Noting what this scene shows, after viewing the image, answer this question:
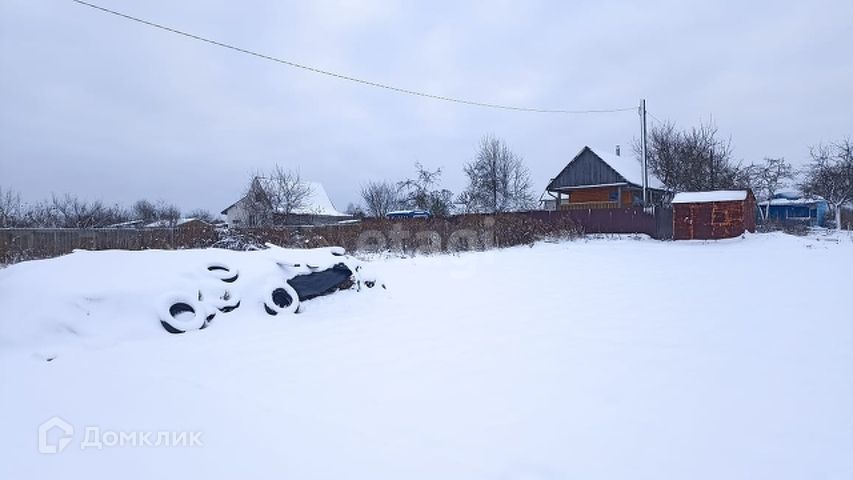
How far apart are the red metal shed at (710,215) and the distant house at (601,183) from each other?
9293mm

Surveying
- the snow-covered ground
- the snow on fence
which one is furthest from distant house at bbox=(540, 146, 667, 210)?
the snow-covered ground

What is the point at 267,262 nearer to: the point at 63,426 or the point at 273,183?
the point at 63,426

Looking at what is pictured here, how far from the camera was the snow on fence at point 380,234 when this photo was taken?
→ 1203cm

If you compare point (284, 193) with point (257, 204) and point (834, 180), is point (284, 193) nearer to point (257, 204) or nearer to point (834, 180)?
point (257, 204)

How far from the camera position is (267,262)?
5.87 metres

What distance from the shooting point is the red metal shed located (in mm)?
16438

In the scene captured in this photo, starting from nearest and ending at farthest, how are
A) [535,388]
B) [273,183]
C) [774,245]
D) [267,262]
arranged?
[535,388]
[267,262]
[774,245]
[273,183]

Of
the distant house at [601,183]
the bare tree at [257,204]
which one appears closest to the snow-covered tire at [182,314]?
the bare tree at [257,204]

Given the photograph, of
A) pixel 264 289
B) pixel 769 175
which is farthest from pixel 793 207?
pixel 264 289

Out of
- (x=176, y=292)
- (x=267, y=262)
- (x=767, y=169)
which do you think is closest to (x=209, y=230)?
(x=267, y=262)

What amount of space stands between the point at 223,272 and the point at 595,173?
26.2 m

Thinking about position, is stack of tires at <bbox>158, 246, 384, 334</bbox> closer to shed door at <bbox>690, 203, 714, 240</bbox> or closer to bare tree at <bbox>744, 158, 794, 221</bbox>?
shed door at <bbox>690, 203, 714, 240</bbox>

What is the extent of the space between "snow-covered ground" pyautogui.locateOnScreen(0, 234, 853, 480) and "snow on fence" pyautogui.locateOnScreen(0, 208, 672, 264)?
22.2 feet

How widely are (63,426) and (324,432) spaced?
62.4 inches
